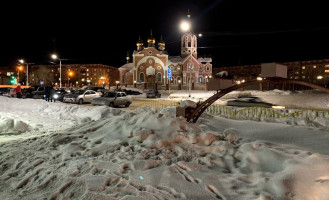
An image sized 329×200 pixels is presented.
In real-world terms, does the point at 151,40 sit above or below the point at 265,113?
above

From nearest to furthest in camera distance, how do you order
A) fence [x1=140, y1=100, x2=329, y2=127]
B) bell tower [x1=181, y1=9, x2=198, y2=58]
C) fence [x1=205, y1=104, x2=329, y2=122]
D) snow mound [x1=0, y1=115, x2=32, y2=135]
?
snow mound [x1=0, y1=115, x2=32, y2=135]
fence [x1=140, y1=100, x2=329, y2=127]
fence [x1=205, y1=104, x2=329, y2=122]
bell tower [x1=181, y1=9, x2=198, y2=58]

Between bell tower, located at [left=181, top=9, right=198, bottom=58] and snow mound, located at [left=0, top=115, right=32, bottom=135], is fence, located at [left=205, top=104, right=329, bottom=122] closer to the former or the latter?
snow mound, located at [left=0, top=115, right=32, bottom=135]

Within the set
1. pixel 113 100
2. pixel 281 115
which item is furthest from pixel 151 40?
pixel 281 115


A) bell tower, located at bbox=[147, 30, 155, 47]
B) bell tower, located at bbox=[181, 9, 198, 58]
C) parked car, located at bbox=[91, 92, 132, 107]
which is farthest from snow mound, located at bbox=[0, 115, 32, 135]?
bell tower, located at bbox=[181, 9, 198, 58]

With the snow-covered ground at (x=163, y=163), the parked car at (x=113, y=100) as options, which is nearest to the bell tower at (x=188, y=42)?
the parked car at (x=113, y=100)

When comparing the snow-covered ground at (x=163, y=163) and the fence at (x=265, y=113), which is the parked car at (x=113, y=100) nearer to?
the fence at (x=265, y=113)

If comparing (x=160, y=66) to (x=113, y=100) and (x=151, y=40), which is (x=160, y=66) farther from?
(x=113, y=100)

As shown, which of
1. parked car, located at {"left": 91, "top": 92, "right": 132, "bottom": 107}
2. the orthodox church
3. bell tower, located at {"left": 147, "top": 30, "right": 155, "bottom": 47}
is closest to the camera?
parked car, located at {"left": 91, "top": 92, "right": 132, "bottom": 107}

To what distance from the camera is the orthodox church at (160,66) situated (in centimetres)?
6931

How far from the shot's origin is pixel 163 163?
6.22 meters

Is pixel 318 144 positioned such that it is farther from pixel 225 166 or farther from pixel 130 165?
pixel 130 165

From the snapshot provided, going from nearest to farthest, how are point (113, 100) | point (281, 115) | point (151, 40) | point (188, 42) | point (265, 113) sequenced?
1. point (281, 115)
2. point (265, 113)
3. point (113, 100)
4. point (151, 40)
5. point (188, 42)

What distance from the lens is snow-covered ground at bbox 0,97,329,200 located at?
488 cm

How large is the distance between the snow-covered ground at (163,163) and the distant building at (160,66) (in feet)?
192
